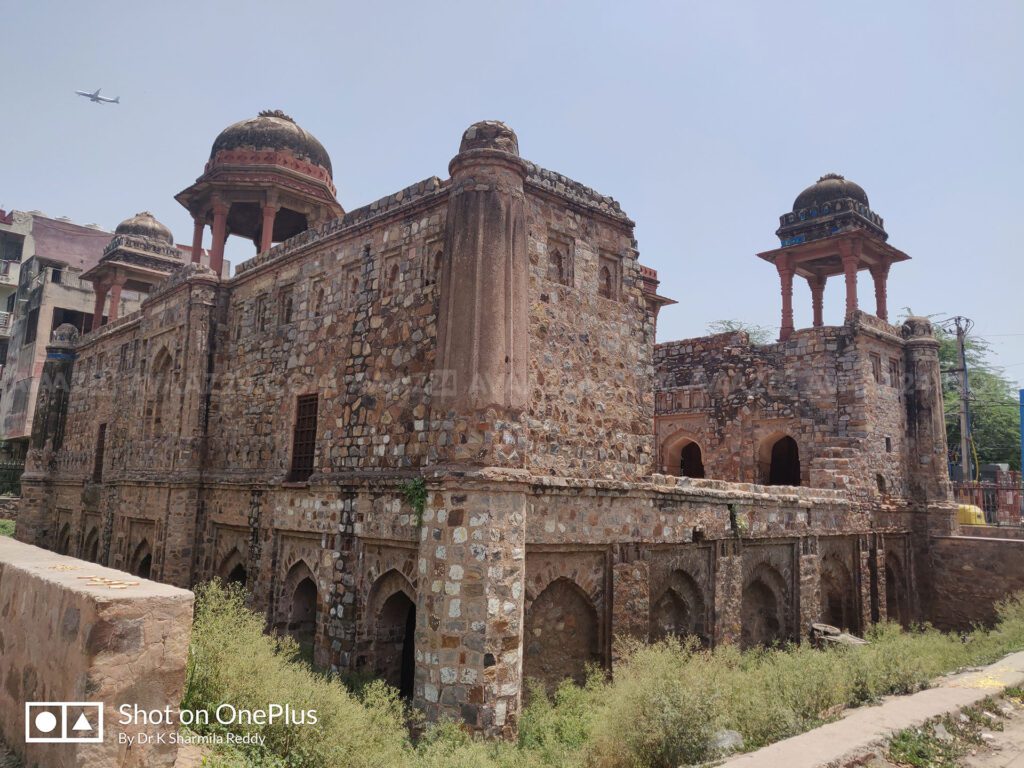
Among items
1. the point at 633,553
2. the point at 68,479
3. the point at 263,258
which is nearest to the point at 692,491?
the point at 633,553

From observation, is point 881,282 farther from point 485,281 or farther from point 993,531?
point 485,281

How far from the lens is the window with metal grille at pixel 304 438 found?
12750 millimetres

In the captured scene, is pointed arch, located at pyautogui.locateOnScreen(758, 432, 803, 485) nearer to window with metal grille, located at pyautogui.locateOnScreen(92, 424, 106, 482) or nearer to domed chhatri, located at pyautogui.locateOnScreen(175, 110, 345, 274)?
domed chhatri, located at pyautogui.locateOnScreen(175, 110, 345, 274)

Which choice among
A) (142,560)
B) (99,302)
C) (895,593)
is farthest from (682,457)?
(99,302)

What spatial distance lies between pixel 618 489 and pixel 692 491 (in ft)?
6.98

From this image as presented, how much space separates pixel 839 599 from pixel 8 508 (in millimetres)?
31824

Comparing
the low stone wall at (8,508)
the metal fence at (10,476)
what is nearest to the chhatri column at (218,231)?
the low stone wall at (8,508)

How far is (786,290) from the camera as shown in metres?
20.9

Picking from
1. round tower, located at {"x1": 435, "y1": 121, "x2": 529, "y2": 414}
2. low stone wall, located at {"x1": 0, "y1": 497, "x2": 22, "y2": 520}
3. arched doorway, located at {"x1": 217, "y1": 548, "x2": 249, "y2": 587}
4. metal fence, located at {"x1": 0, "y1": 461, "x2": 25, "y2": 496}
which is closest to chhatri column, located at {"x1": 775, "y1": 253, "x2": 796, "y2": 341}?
round tower, located at {"x1": 435, "y1": 121, "x2": 529, "y2": 414}

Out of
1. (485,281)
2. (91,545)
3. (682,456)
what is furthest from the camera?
(682,456)

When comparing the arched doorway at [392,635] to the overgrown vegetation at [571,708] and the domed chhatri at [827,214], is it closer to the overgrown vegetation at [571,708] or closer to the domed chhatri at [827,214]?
the overgrown vegetation at [571,708]

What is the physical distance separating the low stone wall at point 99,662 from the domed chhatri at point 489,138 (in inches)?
277

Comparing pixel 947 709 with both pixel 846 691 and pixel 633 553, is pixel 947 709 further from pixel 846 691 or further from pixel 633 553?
pixel 633 553

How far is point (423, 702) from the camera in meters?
8.61
